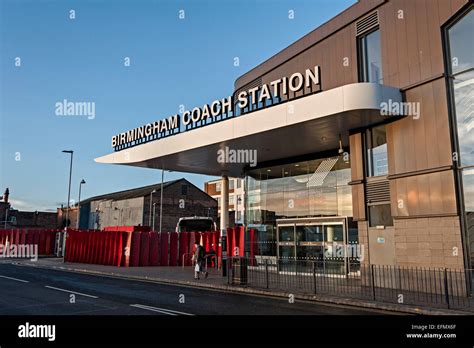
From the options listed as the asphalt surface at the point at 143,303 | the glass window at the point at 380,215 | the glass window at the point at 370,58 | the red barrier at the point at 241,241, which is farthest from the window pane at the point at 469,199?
the red barrier at the point at 241,241

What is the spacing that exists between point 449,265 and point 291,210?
9.91 metres

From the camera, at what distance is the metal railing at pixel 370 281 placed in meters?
12.5

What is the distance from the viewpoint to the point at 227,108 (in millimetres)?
20719

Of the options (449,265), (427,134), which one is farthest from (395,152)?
(449,265)

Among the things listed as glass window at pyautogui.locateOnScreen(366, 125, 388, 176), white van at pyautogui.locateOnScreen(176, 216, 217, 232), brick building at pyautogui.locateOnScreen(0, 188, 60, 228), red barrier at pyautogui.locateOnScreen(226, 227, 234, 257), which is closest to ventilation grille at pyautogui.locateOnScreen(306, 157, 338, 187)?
glass window at pyautogui.locateOnScreen(366, 125, 388, 176)

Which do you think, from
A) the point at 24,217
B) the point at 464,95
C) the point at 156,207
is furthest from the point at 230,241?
the point at 24,217

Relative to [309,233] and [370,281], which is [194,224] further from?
[370,281]

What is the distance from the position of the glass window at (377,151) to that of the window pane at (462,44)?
3399mm

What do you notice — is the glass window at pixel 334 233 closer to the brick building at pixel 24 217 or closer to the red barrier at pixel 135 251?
the red barrier at pixel 135 251

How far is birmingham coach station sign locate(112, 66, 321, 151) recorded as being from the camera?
1848 cm

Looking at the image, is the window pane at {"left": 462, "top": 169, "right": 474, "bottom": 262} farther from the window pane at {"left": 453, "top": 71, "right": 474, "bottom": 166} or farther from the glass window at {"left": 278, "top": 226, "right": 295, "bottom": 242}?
the glass window at {"left": 278, "top": 226, "right": 295, "bottom": 242}

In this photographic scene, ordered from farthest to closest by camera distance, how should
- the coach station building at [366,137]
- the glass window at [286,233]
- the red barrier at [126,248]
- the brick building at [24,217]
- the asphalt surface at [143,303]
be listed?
the brick building at [24,217]
the red barrier at [126,248]
the glass window at [286,233]
the coach station building at [366,137]
the asphalt surface at [143,303]

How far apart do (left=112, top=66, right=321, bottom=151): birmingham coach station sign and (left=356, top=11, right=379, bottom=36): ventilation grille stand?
2331 millimetres

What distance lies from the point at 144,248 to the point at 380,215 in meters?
16.6
